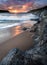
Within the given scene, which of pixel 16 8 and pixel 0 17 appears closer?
pixel 0 17

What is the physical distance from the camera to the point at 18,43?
191cm

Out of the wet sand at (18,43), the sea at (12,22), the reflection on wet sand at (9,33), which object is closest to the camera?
the wet sand at (18,43)

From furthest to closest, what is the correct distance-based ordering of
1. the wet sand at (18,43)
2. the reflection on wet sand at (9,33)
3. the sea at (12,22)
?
the sea at (12,22) < the reflection on wet sand at (9,33) < the wet sand at (18,43)

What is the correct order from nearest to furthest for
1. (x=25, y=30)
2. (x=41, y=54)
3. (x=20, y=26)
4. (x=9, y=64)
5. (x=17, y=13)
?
(x=9, y=64) → (x=41, y=54) → (x=25, y=30) → (x=20, y=26) → (x=17, y=13)

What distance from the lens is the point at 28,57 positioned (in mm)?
1262

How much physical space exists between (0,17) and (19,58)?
173cm

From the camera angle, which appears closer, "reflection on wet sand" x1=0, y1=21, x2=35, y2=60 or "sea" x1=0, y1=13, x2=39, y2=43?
"reflection on wet sand" x1=0, y1=21, x2=35, y2=60

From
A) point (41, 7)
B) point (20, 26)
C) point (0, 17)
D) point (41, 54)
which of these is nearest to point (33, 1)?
point (41, 7)

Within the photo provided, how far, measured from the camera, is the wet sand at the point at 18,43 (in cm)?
177

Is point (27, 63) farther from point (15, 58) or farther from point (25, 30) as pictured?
point (25, 30)

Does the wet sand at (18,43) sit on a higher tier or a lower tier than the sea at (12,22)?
lower

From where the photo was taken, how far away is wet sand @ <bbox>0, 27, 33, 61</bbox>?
1.77 metres

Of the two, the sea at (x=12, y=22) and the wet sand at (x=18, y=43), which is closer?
the wet sand at (x=18, y=43)

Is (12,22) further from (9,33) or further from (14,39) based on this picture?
(14,39)
